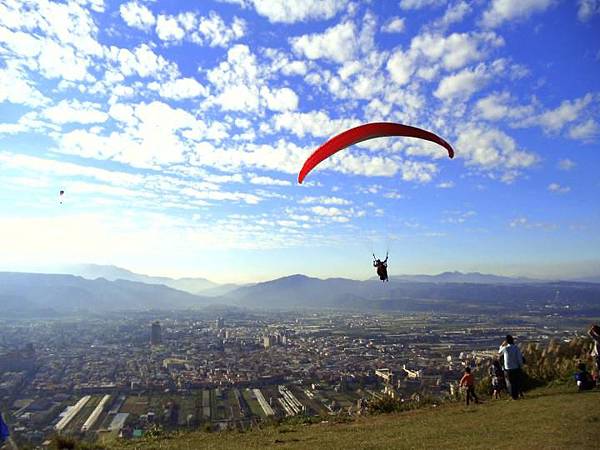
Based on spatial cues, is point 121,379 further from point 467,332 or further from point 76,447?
point 467,332

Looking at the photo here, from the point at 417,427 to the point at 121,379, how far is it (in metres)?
30.4

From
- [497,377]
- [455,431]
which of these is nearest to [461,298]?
[497,377]

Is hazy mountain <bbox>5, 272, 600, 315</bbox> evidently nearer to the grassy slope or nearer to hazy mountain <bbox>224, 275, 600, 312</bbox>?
hazy mountain <bbox>224, 275, 600, 312</bbox>

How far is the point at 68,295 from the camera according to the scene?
138 m

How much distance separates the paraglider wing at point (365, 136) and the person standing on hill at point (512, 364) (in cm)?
652

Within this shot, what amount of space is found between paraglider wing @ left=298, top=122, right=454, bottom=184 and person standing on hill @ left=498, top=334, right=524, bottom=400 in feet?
21.4

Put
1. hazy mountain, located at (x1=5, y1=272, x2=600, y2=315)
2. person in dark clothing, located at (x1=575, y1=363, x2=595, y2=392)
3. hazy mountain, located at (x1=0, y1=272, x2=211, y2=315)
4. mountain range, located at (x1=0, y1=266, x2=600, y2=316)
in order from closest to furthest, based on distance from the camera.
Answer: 1. person in dark clothing, located at (x1=575, y1=363, x2=595, y2=392)
2. hazy mountain, located at (x1=5, y1=272, x2=600, y2=315)
3. mountain range, located at (x1=0, y1=266, x2=600, y2=316)
4. hazy mountain, located at (x1=0, y1=272, x2=211, y2=315)

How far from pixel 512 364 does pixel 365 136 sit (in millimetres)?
7708

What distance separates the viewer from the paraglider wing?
1410 centimetres

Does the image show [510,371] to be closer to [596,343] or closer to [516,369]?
[516,369]

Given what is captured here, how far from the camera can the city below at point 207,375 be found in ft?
70.3

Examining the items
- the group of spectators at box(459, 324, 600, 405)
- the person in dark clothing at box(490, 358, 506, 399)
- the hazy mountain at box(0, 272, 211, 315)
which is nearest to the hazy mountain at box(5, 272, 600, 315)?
the hazy mountain at box(0, 272, 211, 315)

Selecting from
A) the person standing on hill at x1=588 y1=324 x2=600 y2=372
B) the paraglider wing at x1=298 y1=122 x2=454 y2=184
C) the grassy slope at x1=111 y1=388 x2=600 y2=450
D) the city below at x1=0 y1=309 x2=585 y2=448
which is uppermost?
the paraglider wing at x1=298 y1=122 x2=454 y2=184

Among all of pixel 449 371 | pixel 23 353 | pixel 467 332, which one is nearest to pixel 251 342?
pixel 23 353
